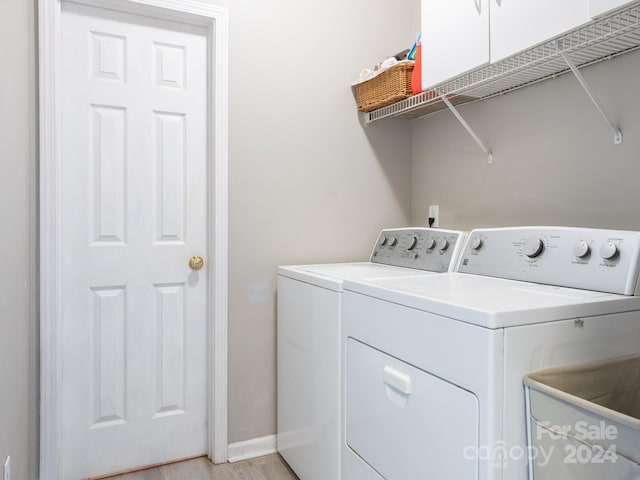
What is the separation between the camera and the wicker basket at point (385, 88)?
1948 mm

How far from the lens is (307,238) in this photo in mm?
2230

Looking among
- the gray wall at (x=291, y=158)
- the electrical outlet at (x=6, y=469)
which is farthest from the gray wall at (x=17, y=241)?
the gray wall at (x=291, y=158)

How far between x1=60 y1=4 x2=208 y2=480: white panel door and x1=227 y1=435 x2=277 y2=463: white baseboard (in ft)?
0.49

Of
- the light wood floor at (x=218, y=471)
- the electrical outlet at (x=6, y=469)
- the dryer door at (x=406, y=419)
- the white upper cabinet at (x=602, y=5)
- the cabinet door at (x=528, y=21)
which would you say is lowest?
the light wood floor at (x=218, y=471)

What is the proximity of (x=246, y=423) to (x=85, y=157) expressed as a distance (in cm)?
141

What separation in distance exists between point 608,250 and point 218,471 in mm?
1771

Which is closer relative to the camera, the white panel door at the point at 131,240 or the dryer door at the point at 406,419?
the dryer door at the point at 406,419

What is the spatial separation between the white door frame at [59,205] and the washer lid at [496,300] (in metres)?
0.85

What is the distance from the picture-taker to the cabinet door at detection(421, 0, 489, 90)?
1.48 metres

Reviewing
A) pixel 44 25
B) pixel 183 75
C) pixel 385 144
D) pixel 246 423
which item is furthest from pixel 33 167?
pixel 385 144

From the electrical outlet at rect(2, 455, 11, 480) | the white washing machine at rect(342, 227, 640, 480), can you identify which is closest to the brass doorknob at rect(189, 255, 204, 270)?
the white washing machine at rect(342, 227, 640, 480)

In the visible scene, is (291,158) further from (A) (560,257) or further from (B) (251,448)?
(B) (251,448)

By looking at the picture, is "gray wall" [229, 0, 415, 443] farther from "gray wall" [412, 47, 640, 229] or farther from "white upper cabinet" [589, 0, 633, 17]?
"white upper cabinet" [589, 0, 633, 17]

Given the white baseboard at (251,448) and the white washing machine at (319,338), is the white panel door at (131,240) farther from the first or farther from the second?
the white washing machine at (319,338)
